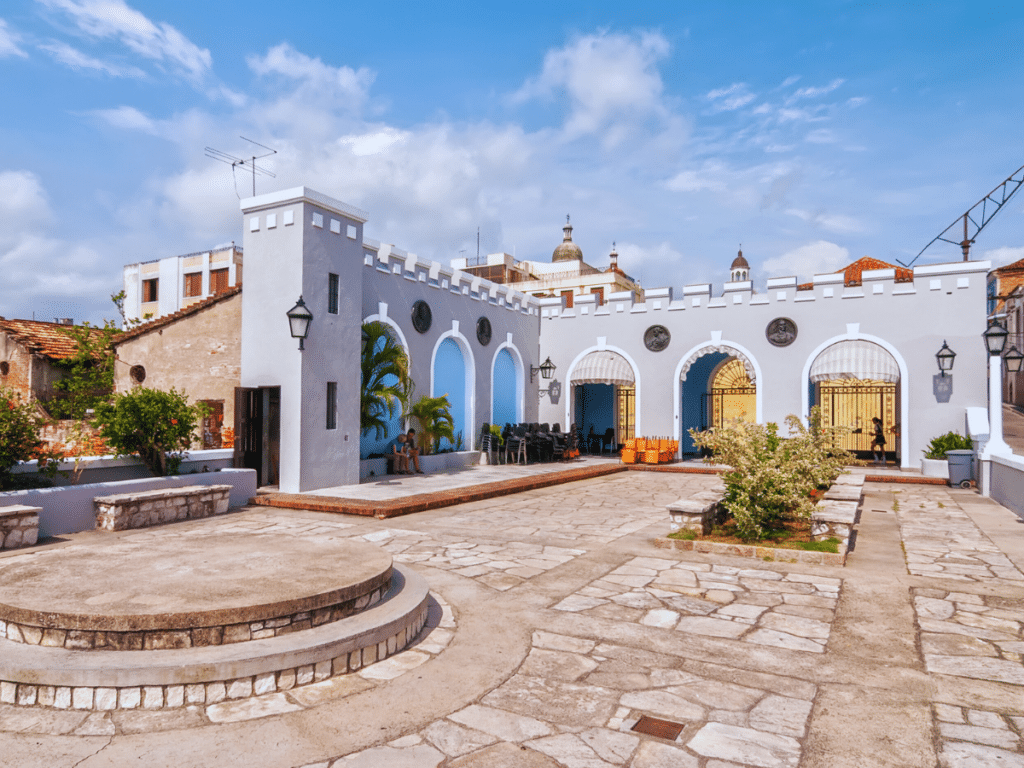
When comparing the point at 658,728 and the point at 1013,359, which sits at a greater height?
the point at 1013,359

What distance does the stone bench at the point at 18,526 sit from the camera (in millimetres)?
6582

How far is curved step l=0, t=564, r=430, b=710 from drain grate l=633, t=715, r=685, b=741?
170 cm

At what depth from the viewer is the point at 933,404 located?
1561cm

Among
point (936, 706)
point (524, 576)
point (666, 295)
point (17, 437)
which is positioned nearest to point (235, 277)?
point (666, 295)

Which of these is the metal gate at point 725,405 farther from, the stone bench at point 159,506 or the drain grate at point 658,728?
the drain grate at point 658,728

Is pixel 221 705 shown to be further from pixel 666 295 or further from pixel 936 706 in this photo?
pixel 666 295

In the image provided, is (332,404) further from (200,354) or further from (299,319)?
(200,354)

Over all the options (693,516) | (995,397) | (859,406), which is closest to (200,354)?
(693,516)

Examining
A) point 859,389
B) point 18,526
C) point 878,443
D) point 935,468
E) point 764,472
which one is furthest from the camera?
point 859,389

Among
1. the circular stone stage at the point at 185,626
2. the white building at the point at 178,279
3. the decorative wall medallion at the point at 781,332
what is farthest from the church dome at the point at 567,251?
the circular stone stage at the point at 185,626

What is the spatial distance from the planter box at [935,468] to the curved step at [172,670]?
14499mm

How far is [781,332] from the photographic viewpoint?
1714 centimetres

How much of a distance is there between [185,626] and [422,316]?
38.2ft

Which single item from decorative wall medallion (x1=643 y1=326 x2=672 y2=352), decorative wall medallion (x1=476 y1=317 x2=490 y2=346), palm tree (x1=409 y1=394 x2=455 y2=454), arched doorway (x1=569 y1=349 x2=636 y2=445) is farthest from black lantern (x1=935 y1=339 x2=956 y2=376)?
palm tree (x1=409 y1=394 x2=455 y2=454)
